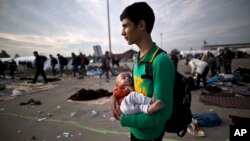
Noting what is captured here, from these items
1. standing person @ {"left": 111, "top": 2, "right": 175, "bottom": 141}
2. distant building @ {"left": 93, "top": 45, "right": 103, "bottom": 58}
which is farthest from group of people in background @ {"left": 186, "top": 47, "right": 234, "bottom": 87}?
distant building @ {"left": 93, "top": 45, "right": 103, "bottom": 58}

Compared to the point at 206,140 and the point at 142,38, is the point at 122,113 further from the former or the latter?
the point at 206,140

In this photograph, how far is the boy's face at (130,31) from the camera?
1412 mm

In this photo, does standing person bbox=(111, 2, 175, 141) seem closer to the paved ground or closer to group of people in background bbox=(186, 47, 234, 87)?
the paved ground

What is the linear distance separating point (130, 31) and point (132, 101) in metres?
0.54

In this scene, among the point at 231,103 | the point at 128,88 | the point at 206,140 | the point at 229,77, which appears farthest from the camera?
the point at 229,77

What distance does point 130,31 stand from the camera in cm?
143

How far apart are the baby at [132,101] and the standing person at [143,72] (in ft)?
Result: 0.11

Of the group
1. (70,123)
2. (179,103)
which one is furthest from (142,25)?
(70,123)

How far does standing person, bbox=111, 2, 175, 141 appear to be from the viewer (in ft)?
4.16

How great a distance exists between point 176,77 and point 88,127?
3918 millimetres

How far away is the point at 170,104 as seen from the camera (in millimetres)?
1305

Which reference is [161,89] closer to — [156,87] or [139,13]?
[156,87]

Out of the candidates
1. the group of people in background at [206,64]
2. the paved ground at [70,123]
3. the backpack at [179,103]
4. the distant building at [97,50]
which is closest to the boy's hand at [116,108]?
the backpack at [179,103]

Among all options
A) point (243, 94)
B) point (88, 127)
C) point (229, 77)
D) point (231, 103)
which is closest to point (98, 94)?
point (88, 127)
